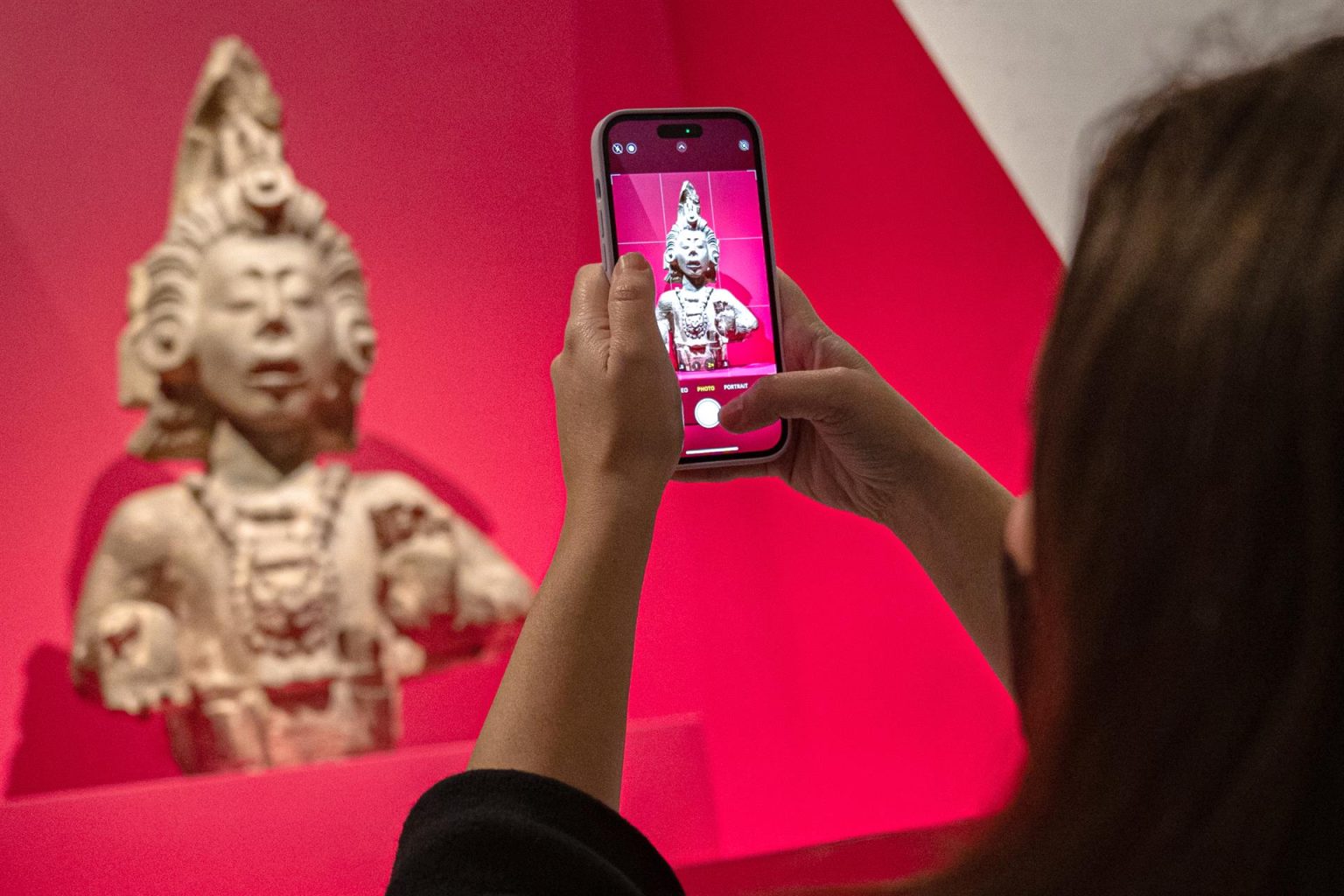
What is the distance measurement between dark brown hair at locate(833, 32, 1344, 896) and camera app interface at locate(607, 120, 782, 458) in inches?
17.2

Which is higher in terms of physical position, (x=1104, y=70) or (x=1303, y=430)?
(x=1104, y=70)

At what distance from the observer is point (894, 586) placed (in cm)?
182

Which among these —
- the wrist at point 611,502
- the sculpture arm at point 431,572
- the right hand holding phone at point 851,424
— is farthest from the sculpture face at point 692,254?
the sculpture arm at point 431,572

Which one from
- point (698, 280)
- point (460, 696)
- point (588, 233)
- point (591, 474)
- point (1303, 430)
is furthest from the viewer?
point (460, 696)

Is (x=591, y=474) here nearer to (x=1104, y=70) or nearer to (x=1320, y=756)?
(x=1320, y=756)

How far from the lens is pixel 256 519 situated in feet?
4.90

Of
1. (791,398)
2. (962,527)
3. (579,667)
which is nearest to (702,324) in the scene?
(791,398)

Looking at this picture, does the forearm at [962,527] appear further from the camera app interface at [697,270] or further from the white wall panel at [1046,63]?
the white wall panel at [1046,63]

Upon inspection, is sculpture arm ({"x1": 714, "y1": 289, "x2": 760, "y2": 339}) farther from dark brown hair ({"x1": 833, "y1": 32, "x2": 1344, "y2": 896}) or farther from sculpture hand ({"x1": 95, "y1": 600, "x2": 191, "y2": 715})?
sculpture hand ({"x1": 95, "y1": 600, "x2": 191, "y2": 715})

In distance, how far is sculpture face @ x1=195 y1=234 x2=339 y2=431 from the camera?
148 centimetres

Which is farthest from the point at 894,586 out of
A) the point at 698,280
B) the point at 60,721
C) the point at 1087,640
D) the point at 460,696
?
the point at 1087,640

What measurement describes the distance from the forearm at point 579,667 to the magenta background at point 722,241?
25 cm

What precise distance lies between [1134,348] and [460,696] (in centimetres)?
162

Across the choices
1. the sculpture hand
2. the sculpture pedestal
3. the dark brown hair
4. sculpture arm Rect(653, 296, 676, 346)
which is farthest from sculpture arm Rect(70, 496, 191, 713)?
the dark brown hair
